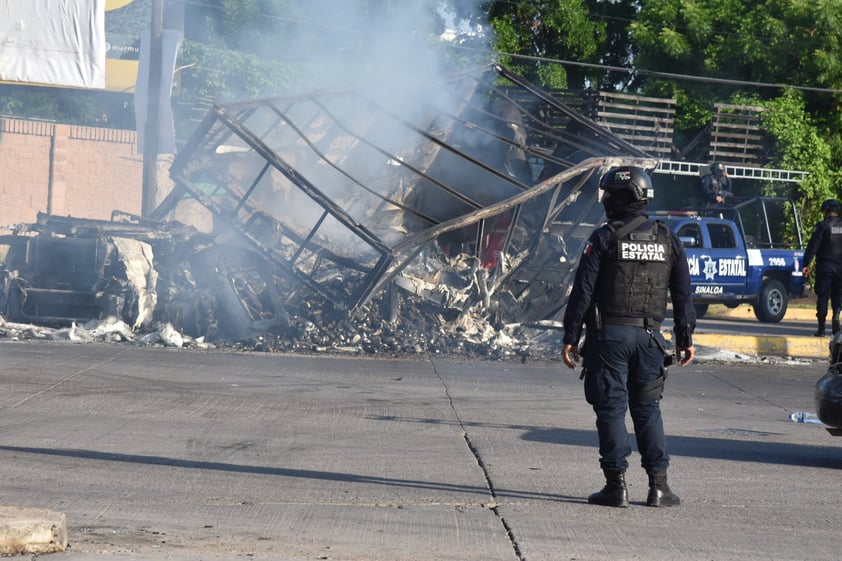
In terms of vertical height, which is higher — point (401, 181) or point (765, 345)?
point (401, 181)

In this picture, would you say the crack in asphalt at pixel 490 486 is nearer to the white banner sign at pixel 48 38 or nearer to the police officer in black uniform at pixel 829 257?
the police officer in black uniform at pixel 829 257

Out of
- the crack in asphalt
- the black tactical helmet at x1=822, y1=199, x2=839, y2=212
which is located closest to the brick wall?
the black tactical helmet at x1=822, y1=199, x2=839, y2=212

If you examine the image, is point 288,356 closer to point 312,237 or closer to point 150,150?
point 312,237

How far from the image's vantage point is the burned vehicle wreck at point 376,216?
1288 centimetres

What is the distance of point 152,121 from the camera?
17.9 meters

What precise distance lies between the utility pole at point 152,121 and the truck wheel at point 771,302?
10.8 metres

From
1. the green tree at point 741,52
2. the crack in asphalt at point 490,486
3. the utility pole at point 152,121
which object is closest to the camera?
the crack in asphalt at point 490,486

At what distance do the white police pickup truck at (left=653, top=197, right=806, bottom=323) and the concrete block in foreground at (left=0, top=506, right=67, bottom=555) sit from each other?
14.9 meters

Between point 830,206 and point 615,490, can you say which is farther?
point 830,206

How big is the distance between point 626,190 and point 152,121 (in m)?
13.7

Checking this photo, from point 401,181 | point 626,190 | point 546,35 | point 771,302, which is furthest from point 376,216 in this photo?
point 546,35

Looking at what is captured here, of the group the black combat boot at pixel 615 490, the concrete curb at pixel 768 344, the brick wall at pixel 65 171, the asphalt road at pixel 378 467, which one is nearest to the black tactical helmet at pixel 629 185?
the black combat boot at pixel 615 490

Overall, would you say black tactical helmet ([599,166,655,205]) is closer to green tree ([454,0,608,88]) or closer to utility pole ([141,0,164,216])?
utility pole ([141,0,164,216])

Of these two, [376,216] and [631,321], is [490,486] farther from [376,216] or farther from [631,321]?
[376,216]
